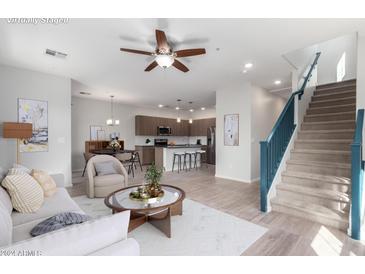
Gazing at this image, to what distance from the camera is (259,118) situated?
5.21m

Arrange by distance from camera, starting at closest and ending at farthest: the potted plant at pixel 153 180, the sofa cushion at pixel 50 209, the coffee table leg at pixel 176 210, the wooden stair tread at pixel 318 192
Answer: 1. the sofa cushion at pixel 50 209
2. the potted plant at pixel 153 180
3. the wooden stair tread at pixel 318 192
4. the coffee table leg at pixel 176 210

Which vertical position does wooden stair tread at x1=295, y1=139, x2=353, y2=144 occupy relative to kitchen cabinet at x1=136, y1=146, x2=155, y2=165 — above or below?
above

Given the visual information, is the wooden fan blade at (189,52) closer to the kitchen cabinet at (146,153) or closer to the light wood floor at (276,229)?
the light wood floor at (276,229)

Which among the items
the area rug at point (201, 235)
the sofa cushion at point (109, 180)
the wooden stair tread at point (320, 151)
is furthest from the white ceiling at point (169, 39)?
the area rug at point (201, 235)

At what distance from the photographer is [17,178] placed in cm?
194

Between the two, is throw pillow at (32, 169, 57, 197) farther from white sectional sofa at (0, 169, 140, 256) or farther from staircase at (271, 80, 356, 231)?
staircase at (271, 80, 356, 231)

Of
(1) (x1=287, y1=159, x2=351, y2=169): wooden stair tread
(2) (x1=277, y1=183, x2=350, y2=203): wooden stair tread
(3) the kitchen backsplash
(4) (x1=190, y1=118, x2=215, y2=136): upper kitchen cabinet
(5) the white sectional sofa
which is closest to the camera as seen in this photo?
(5) the white sectional sofa

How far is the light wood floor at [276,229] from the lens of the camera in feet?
6.38

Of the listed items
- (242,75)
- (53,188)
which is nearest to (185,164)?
(242,75)

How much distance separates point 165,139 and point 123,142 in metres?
2.32

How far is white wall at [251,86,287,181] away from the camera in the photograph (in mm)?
4957

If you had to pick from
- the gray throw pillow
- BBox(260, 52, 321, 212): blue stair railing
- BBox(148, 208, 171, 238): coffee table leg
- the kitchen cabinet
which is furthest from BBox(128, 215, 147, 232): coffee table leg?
the kitchen cabinet

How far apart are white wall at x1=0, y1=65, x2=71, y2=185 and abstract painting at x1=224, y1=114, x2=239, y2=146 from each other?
4371 mm

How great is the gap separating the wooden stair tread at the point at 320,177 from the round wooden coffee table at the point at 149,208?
2174mm
